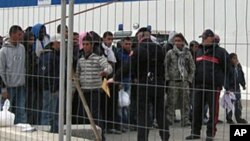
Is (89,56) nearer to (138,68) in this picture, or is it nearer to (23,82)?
(23,82)

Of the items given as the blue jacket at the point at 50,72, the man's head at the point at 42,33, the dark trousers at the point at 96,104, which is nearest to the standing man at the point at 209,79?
the dark trousers at the point at 96,104

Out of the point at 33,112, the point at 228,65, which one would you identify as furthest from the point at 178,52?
the point at 33,112

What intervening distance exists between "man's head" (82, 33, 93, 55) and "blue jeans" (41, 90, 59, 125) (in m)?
0.69

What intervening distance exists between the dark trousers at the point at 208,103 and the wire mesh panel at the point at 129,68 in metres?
0.01

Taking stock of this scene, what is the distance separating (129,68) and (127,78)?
198 mm

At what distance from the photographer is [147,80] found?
6590 millimetres

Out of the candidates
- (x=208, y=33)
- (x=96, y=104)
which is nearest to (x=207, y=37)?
(x=208, y=33)

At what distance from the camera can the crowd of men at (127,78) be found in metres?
6.19

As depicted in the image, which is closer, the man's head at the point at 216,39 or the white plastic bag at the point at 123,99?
the man's head at the point at 216,39

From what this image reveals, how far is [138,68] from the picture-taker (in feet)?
21.3

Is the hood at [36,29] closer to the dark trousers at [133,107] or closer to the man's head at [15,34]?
the man's head at [15,34]

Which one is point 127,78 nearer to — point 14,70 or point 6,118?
point 6,118

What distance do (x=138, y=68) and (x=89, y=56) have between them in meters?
1.62

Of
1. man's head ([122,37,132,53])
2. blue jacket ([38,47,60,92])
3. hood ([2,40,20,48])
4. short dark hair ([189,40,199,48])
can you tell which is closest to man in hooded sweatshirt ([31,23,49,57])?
hood ([2,40,20,48])
